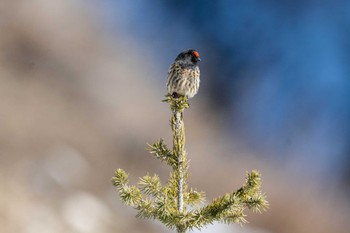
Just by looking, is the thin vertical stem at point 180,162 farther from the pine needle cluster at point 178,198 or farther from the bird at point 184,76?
the bird at point 184,76

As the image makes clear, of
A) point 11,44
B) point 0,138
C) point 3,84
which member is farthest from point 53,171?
point 11,44

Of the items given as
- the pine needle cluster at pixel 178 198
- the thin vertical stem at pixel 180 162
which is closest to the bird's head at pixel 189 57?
the thin vertical stem at pixel 180 162

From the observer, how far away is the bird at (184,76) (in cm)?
383

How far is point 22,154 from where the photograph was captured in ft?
37.1

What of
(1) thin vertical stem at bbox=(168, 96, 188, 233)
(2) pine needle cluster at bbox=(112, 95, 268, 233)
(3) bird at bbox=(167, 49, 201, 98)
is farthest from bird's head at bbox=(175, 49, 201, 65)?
(2) pine needle cluster at bbox=(112, 95, 268, 233)

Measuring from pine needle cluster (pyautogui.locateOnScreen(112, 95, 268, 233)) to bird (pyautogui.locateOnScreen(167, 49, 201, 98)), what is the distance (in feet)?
3.86

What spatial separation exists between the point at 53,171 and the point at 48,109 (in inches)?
75.9

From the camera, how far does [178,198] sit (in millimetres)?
2547

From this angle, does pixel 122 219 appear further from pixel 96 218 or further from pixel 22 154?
pixel 22 154

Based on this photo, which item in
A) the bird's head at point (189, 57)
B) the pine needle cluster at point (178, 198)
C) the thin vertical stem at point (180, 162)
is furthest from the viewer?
the bird's head at point (189, 57)

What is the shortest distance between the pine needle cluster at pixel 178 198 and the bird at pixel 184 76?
46.3 inches

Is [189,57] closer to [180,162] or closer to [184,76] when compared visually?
[184,76]

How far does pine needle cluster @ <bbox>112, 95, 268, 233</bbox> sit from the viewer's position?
7.89 feet

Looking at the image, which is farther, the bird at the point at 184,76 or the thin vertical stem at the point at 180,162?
the bird at the point at 184,76
